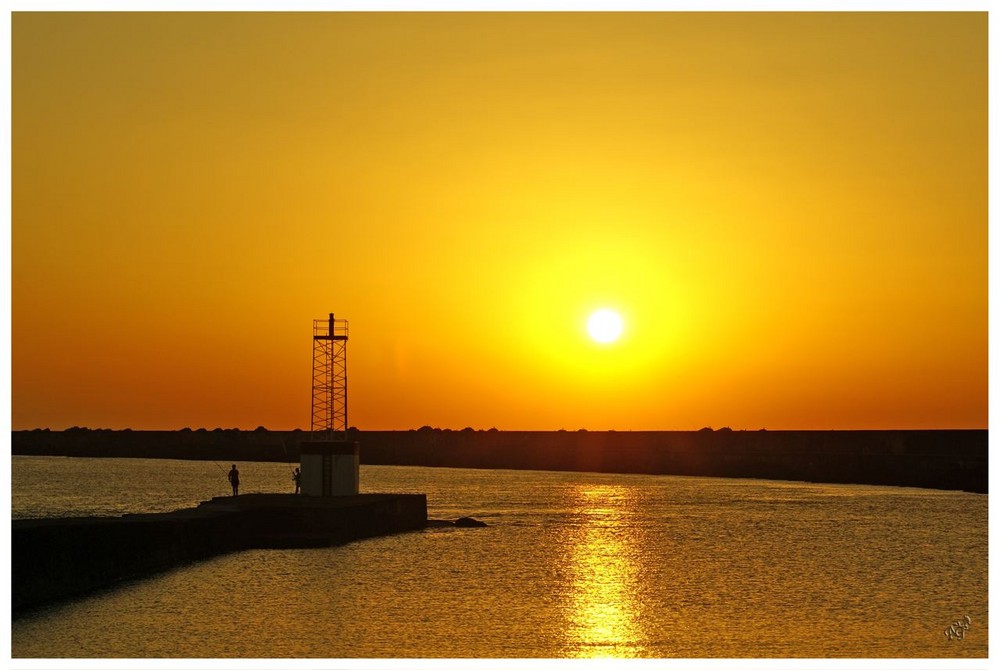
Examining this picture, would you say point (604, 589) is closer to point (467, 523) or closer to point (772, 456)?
point (467, 523)

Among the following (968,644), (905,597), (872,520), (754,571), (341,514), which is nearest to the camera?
(968,644)

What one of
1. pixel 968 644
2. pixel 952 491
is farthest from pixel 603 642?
pixel 952 491

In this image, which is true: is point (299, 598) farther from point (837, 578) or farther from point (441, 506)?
point (441, 506)

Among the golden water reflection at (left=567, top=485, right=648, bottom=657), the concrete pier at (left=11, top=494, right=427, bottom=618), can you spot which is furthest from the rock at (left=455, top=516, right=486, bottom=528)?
the golden water reflection at (left=567, top=485, right=648, bottom=657)

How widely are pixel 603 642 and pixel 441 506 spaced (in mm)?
55214

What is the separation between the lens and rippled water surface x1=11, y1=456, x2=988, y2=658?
28.5 m

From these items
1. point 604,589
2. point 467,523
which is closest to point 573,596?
point 604,589

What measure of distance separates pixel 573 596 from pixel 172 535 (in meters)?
12.5

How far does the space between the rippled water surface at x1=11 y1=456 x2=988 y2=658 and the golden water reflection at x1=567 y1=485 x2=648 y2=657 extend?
0.08 metres

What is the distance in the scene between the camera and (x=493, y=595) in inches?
1463

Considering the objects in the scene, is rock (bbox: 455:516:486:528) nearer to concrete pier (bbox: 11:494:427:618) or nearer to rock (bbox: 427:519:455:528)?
rock (bbox: 427:519:455:528)

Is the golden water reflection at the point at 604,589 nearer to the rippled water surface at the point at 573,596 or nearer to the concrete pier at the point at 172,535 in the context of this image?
the rippled water surface at the point at 573,596

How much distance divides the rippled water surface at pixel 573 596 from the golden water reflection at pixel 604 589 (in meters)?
0.08

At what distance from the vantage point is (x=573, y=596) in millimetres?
37531
